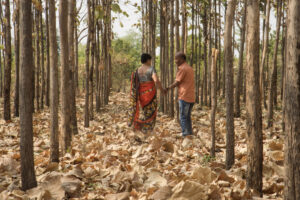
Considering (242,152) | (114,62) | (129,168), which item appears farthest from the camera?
(114,62)

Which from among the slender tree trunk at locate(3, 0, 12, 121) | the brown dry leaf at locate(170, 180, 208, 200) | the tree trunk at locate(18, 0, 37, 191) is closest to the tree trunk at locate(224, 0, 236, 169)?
the brown dry leaf at locate(170, 180, 208, 200)

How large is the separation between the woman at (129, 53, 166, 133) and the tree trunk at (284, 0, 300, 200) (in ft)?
12.1

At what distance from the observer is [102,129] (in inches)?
254

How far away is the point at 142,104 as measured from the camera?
214 inches

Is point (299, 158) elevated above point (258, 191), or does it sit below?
above

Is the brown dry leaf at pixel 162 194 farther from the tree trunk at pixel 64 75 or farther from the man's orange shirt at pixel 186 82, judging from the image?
the man's orange shirt at pixel 186 82

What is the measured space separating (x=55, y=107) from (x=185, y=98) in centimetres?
256

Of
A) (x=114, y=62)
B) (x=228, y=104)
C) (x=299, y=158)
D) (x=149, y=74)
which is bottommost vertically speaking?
(x=299, y=158)

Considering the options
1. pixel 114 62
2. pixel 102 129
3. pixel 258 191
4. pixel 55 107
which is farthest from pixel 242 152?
pixel 114 62

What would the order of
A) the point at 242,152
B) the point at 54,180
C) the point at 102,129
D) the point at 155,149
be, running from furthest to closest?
1. the point at 102,129
2. the point at 155,149
3. the point at 242,152
4. the point at 54,180

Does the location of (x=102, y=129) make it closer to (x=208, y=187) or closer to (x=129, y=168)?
(x=129, y=168)

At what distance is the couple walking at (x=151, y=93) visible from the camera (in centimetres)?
512

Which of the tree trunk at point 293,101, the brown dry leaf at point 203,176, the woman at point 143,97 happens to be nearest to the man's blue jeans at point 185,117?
the woman at point 143,97

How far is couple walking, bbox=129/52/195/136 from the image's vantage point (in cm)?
512
